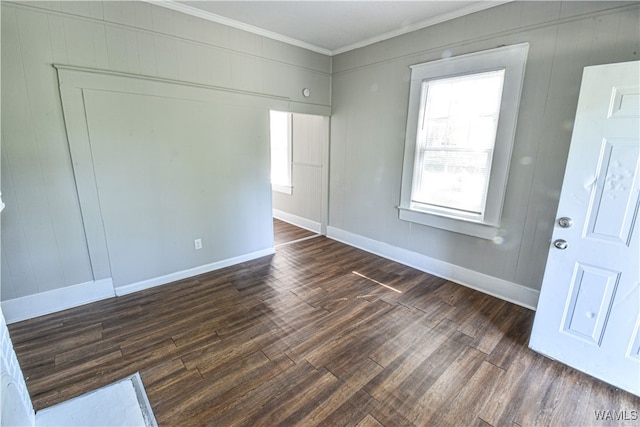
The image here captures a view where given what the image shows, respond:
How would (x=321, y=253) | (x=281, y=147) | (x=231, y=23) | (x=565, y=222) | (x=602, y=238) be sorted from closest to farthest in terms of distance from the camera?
(x=602, y=238), (x=565, y=222), (x=231, y=23), (x=321, y=253), (x=281, y=147)

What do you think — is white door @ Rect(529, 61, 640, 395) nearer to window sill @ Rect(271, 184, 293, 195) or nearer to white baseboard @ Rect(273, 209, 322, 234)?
white baseboard @ Rect(273, 209, 322, 234)

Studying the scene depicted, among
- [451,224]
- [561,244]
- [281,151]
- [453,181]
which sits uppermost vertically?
[281,151]

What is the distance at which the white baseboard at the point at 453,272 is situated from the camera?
2793mm

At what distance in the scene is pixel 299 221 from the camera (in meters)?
5.41

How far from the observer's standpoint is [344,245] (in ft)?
14.6

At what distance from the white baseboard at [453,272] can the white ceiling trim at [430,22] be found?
258cm

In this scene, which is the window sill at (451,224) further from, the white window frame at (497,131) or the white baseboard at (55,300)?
the white baseboard at (55,300)

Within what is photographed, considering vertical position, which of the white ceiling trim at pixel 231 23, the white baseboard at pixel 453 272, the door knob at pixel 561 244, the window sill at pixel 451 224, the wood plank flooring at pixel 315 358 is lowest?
the wood plank flooring at pixel 315 358


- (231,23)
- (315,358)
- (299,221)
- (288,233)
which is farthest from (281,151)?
(315,358)

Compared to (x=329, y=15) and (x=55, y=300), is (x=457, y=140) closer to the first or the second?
(x=329, y=15)

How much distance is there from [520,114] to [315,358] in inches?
107

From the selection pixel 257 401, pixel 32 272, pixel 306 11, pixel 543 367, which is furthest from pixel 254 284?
pixel 306 11

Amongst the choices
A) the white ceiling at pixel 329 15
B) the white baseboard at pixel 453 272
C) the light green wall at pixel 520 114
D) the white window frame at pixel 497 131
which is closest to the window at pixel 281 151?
the light green wall at pixel 520 114

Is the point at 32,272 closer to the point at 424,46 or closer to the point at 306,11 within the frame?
the point at 306,11
